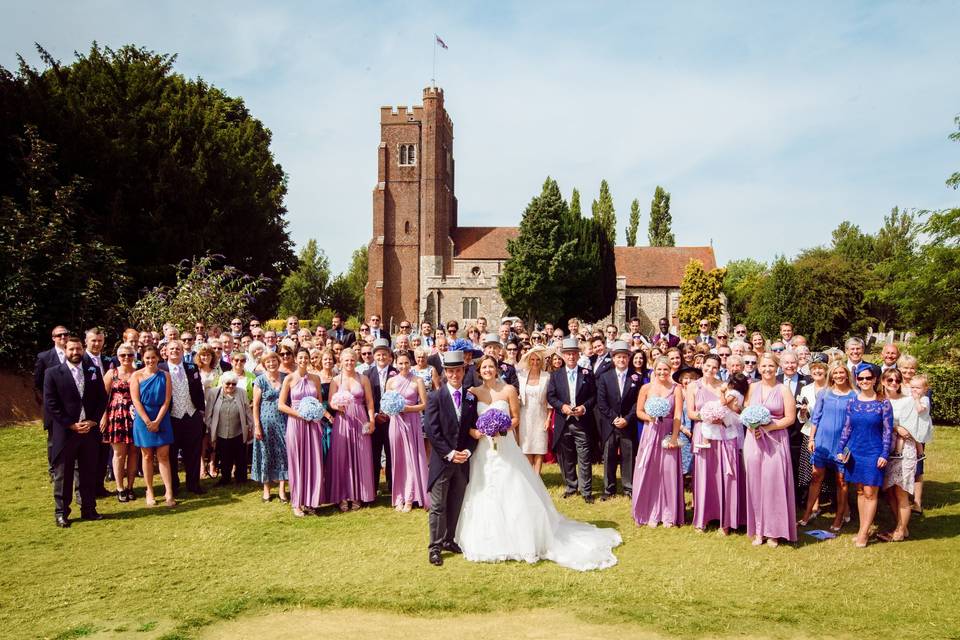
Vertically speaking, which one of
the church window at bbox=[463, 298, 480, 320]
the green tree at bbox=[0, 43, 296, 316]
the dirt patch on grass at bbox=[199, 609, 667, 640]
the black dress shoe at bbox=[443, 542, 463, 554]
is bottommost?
the dirt patch on grass at bbox=[199, 609, 667, 640]

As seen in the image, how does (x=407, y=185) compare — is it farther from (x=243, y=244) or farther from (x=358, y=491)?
(x=358, y=491)

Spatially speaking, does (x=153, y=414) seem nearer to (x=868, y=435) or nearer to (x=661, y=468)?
(x=661, y=468)

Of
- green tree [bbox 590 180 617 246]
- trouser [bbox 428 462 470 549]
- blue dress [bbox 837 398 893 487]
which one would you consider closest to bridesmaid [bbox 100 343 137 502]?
trouser [bbox 428 462 470 549]

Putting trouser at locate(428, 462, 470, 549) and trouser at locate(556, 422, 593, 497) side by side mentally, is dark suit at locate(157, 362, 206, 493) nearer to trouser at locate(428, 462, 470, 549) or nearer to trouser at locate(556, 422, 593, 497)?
trouser at locate(428, 462, 470, 549)

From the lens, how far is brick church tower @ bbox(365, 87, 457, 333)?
196 ft

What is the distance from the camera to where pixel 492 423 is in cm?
659

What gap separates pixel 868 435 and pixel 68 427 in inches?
351

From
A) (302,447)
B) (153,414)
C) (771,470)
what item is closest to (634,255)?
(771,470)

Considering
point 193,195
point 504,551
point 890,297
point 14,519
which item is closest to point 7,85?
point 193,195

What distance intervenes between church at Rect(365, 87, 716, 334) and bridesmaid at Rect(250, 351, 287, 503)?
49.0 m

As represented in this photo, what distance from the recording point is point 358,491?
29.3 feet

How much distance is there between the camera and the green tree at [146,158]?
22172 mm

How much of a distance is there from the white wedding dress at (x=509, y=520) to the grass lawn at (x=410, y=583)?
A: 0.21m

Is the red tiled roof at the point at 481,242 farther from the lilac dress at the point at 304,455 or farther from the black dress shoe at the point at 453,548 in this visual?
the black dress shoe at the point at 453,548
